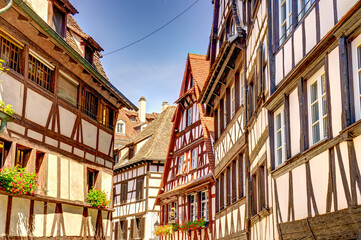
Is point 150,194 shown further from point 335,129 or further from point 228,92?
point 335,129

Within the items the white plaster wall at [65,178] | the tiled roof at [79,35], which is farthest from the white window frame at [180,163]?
the white plaster wall at [65,178]

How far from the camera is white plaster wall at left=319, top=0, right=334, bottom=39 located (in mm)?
7676

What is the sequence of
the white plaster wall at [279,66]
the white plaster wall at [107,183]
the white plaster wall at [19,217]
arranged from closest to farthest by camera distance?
1. the white plaster wall at [279,66]
2. the white plaster wall at [19,217]
3. the white plaster wall at [107,183]

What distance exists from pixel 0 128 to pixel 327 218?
7561 millimetres

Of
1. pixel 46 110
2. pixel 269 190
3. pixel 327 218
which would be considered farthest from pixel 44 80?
pixel 327 218

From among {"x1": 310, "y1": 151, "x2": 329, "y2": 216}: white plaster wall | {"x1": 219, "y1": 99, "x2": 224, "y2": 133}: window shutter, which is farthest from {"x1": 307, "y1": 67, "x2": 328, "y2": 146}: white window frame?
{"x1": 219, "y1": 99, "x2": 224, "y2": 133}: window shutter

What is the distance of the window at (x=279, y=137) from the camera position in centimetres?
1023

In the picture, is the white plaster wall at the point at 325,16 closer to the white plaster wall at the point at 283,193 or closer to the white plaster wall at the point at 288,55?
the white plaster wall at the point at 288,55

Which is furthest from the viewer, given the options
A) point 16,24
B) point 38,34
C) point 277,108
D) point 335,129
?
point 38,34

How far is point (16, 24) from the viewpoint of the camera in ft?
45.9

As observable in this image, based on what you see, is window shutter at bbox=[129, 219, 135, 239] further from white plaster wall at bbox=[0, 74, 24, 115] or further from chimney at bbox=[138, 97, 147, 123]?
chimney at bbox=[138, 97, 147, 123]

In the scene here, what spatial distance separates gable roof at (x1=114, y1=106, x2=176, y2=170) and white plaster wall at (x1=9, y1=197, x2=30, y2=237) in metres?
22.1

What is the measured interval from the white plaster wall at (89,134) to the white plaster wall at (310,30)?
1131cm

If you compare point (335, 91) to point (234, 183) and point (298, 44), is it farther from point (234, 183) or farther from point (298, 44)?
point (234, 183)
